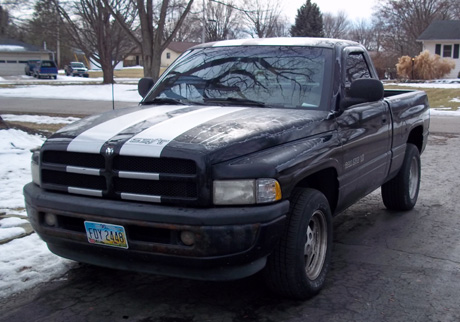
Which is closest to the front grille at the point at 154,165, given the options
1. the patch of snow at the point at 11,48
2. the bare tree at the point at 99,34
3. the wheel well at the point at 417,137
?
the wheel well at the point at 417,137

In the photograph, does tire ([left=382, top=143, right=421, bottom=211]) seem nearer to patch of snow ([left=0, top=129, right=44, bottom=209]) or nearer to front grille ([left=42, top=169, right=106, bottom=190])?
front grille ([left=42, top=169, right=106, bottom=190])

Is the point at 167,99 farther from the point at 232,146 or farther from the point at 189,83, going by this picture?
Result: the point at 232,146

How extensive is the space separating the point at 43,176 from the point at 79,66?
197 feet

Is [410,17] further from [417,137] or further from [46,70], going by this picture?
[417,137]

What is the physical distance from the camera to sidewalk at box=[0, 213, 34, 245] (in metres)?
5.03

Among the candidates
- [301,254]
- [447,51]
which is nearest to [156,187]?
[301,254]

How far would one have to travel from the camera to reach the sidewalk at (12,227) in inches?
198

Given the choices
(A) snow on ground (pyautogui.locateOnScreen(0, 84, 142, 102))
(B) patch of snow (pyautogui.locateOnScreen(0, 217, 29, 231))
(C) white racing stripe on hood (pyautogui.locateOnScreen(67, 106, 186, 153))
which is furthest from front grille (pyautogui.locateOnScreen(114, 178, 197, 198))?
(A) snow on ground (pyautogui.locateOnScreen(0, 84, 142, 102))

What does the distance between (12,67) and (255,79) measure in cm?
6500

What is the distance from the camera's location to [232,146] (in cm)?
329

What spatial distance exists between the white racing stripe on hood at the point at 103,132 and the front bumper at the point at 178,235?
1.09 feet

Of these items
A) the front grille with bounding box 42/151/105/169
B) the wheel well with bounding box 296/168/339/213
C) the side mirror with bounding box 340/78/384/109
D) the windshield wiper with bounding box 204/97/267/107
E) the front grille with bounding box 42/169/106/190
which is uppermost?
the side mirror with bounding box 340/78/384/109

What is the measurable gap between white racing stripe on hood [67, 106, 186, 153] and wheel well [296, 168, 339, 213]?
124cm

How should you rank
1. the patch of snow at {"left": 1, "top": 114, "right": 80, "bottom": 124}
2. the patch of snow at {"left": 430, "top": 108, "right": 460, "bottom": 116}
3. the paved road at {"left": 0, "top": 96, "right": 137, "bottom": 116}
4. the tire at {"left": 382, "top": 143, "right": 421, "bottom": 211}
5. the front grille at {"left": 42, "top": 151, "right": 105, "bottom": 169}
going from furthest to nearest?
the paved road at {"left": 0, "top": 96, "right": 137, "bottom": 116}
the patch of snow at {"left": 430, "top": 108, "right": 460, "bottom": 116}
the patch of snow at {"left": 1, "top": 114, "right": 80, "bottom": 124}
the tire at {"left": 382, "top": 143, "right": 421, "bottom": 211}
the front grille at {"left": 42, "top": 151, "right": 105, "bottom": 169}
